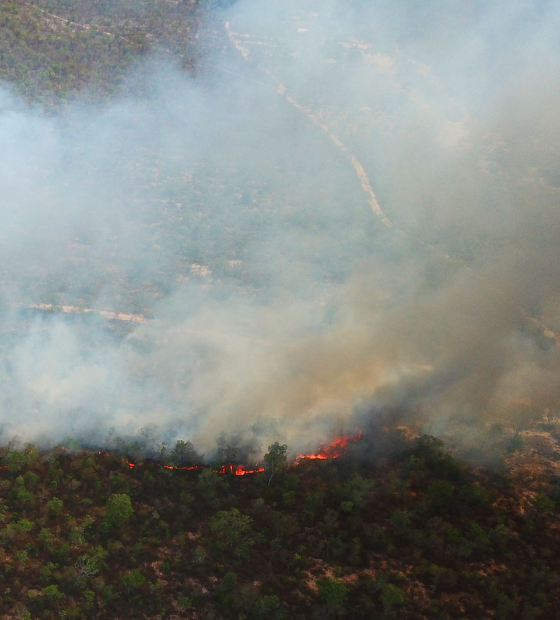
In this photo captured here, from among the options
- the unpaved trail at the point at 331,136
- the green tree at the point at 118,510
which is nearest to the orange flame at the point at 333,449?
the green tree at the point at 118,510

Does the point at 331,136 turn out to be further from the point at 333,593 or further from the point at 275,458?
the point at 333,593

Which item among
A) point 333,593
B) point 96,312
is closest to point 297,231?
point 96,312

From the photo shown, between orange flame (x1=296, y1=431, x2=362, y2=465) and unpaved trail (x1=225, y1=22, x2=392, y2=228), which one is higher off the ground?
unpaved trail (x1=225, y1=22, x2=392, y2=228)

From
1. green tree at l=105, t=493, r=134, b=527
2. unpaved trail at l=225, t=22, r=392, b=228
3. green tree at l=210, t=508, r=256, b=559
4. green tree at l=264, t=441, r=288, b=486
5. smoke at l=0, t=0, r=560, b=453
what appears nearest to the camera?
green tree at l=210, t=508, r=256, b=559

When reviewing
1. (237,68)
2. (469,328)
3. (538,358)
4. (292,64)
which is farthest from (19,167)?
(538,358)

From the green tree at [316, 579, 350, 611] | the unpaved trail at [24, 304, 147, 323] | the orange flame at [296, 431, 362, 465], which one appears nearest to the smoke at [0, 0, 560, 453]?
the unpaved trail at [24, 304, 147, 323]

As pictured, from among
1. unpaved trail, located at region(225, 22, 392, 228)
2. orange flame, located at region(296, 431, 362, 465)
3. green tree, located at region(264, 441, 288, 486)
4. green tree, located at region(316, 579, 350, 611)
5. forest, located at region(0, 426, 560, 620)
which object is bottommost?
green tree, located at region(316, 579, 350, 611)

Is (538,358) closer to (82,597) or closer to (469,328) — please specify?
(469,328)

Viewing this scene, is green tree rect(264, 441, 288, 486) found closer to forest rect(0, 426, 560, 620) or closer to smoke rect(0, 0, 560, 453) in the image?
forest rect(0, 426, 560, 620)

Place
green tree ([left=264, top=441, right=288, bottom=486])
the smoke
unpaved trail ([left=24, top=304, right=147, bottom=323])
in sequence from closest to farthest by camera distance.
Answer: green tree ([left=264, top=441, right=288, bottom=486]) → the smoke → unpaved trail ([left=24, top=304, right=147, bottom=323])
